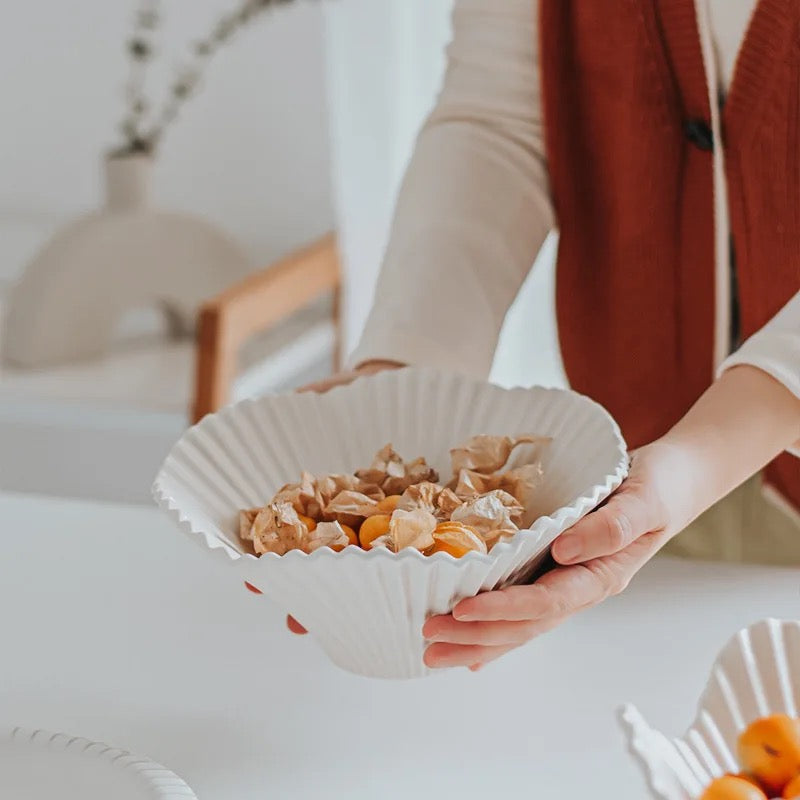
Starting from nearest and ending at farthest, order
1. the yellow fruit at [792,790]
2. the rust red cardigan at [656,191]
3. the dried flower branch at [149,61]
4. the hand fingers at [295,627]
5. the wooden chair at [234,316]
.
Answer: the yellow fruit at [792,790] < the hand fingers at [295,627] < the rust red cardigan at [656,191] < the wooden chair at [234,316] < the dried flower branch at [149,61]

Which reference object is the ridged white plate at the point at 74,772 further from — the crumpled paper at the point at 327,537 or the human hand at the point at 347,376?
the human hand at the point at 347,376

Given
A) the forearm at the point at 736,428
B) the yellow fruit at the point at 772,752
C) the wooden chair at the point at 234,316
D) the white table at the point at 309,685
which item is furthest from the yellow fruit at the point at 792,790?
the wooden chair at the point at 234,316

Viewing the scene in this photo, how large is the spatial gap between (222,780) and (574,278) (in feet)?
1.70

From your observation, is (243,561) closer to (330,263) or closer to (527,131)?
(527,131)

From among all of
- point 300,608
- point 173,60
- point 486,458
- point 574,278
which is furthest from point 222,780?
point 173,60

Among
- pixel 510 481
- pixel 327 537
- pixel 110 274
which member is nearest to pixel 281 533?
pixel 327 537

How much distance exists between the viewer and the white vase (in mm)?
1821

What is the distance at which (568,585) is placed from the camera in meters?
0.58

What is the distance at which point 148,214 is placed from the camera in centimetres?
191

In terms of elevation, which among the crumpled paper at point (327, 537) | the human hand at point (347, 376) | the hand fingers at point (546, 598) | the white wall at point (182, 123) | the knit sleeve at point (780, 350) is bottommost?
the hand fingers at point (546, 598)

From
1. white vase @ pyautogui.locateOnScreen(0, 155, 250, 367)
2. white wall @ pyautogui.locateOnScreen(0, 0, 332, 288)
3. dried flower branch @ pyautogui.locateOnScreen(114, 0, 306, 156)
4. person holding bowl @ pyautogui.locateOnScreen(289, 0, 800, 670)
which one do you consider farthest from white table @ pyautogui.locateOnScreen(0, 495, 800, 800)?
white wall @ pyautogui.locateOnScreen(0, 0, 332, 288)

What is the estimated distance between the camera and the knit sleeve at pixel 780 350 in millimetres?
690

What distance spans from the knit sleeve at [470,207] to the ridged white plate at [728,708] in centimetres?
34

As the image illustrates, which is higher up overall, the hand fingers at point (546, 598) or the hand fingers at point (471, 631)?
the hand fingers at point (546, 598)
